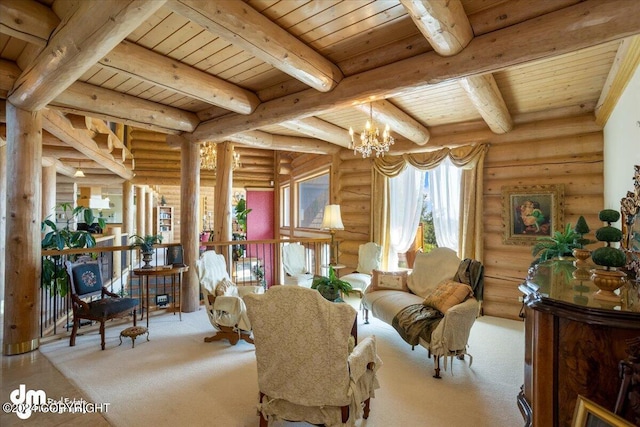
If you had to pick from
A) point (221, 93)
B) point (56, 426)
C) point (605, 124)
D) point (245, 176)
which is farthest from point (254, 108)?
point (245, 176)

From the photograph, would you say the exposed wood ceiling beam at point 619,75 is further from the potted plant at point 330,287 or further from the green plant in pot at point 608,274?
the potted plant at point 330,287

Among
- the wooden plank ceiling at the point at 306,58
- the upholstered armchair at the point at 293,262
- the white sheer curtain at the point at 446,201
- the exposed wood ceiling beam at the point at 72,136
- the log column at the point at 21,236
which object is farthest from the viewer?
the upholstered armchair at the point at 293,262

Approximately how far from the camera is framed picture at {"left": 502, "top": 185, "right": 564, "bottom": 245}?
4273 mm

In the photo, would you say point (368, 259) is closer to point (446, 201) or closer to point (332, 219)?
point (332, 219)

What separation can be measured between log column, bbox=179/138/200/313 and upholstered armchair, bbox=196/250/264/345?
3.30ft

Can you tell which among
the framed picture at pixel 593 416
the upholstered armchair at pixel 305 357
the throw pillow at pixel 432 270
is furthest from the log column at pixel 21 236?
the framed picture at pixel 593 416

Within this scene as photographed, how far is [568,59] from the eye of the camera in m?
2.83

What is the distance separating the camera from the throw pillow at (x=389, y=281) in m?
4.25

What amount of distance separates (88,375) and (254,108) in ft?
10.7

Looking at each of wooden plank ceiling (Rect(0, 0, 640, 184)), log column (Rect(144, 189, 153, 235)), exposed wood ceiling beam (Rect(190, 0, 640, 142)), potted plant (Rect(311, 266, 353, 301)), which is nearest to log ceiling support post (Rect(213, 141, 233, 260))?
wooden plank ceiling (Rect(0, 0, 640, 184))

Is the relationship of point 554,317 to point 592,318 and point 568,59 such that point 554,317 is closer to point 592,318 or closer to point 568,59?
point 592,318

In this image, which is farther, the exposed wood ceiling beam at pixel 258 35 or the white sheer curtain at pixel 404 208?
the white sheer curtain at pixel 404 208

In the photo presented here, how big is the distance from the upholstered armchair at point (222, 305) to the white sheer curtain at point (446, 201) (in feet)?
10.5

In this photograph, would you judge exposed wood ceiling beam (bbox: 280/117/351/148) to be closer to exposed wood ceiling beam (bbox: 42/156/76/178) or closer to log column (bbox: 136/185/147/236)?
exposed wood ceiling beam (bbox: 42/156/76/178)
